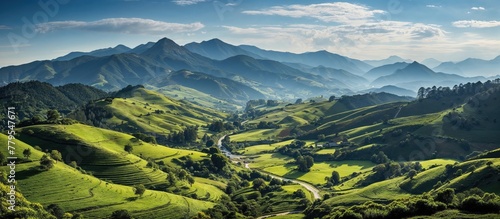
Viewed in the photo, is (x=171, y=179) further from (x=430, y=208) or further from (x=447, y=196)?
(x=430, y=208)

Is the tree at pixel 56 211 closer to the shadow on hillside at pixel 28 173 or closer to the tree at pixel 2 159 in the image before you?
the shadow on hillside at pixel 28 173

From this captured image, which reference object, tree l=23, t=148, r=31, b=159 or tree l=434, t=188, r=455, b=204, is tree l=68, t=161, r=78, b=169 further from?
tree l=434, t=188, r=455, b=204

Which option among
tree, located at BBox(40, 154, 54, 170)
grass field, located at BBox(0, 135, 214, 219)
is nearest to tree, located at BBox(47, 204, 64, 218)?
grass field, located at BBox(0, 135, 214, 219)

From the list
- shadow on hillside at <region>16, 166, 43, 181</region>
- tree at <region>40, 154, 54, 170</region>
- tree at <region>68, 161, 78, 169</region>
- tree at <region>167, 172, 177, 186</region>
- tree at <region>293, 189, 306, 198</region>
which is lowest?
tree at <region>293, 189, 306, 198</region>

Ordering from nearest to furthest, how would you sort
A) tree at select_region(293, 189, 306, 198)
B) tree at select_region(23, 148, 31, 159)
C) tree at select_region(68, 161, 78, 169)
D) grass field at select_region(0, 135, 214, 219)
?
grass field at select_region(0, 135, 214, 219) → tree at select_region(23, 148, 31, 159) → tree at select_region(68, 161, 78, 169) → tree at select_region(293, 189, 306, 198)

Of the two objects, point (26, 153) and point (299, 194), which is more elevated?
point (26, 153)

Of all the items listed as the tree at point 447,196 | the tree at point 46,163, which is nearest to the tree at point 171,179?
the tree at point 46,163

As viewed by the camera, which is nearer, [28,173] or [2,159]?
[28,173]

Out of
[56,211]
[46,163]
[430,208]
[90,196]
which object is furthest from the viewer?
[46,163]

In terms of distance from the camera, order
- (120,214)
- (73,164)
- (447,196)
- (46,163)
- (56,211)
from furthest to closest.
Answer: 1. (73,164)
2. (46,163)
3. (120,214)
4. (56,211)
5. (447,196)

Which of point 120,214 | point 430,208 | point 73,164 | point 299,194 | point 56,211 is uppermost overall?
point 430,208

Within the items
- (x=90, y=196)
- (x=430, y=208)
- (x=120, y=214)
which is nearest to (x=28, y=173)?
(x=90, y=196)

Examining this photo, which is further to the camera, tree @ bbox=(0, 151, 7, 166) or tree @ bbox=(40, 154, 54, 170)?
tree @ bbox=(40, 154, 54, 170)
